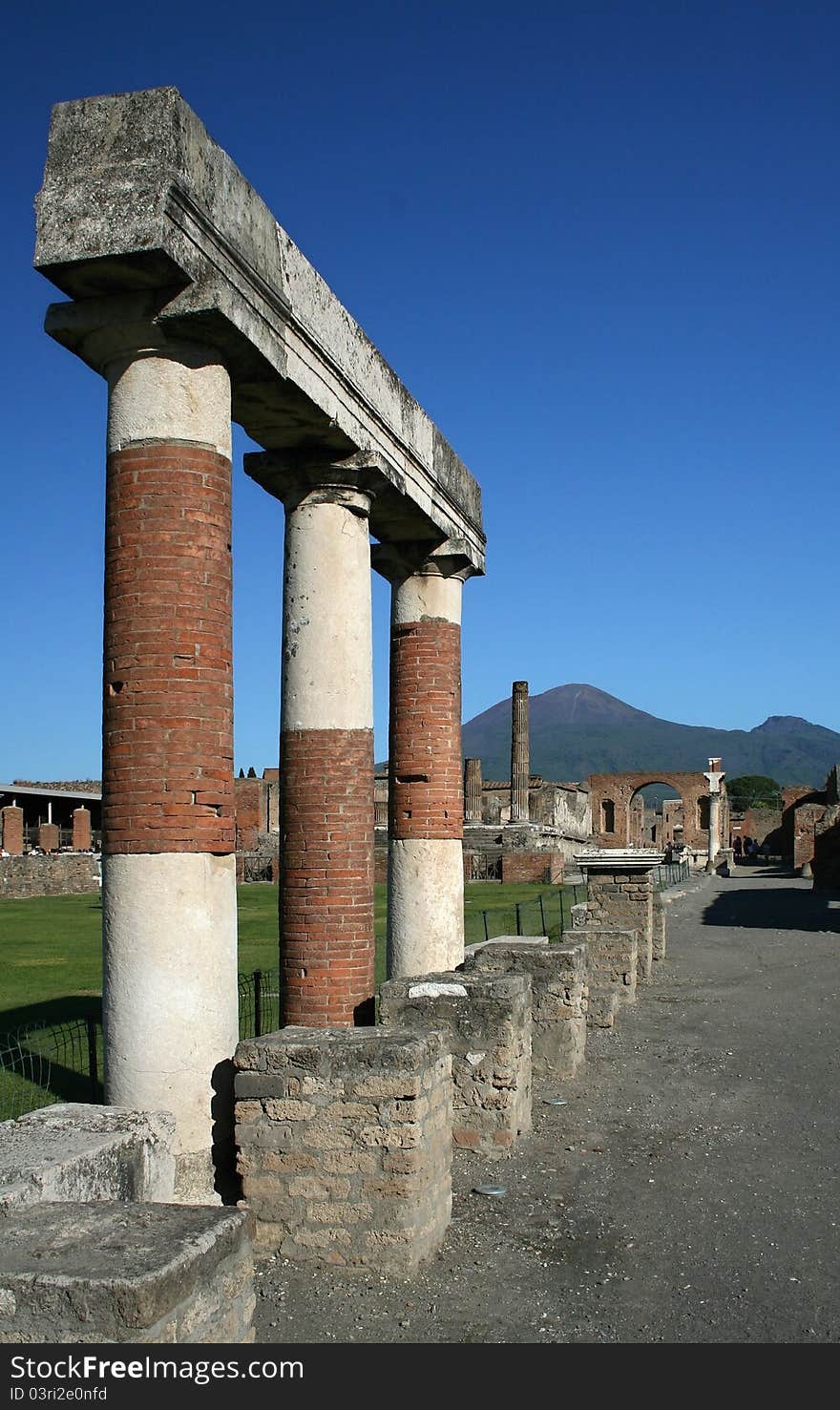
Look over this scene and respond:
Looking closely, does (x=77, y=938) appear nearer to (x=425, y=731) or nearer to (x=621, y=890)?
(x=621, y=890)

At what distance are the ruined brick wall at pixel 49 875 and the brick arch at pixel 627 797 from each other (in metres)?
34.5

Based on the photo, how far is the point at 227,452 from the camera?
20.4 feet

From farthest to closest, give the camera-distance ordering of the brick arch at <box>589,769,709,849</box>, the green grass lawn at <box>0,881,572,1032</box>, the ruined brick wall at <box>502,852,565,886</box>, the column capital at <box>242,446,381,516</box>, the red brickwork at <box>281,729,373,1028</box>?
the brick arch at <box>589,769,709,849</box> < the ruined brick wall at <box>502,852,565,886</box> < the green grass lawn at <box>0,881,572,1032</box> < the column capital at <box>242,446,381,516</box> < the red brickwork at <box>281,729,373,1028</box>

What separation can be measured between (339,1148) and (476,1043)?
79.1 inches

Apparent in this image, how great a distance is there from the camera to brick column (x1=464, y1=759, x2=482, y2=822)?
54419 mm

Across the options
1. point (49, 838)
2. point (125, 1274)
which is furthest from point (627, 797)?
point (125, 1274)

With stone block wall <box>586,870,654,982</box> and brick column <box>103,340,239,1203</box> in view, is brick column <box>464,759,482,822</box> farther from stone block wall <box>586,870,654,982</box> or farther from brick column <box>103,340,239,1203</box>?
brick column <box>103,340,239,1203</box>

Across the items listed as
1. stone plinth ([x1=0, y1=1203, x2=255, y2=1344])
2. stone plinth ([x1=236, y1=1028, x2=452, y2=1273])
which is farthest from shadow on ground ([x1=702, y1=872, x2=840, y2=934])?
stone plinth ([x1=0, y1=1203, x2=255, y2=1344])

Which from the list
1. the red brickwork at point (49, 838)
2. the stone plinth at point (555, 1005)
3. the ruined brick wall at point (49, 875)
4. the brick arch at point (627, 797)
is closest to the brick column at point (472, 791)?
the brick arch at point (627, 797)

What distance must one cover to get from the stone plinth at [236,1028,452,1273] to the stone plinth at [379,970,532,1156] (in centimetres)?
170

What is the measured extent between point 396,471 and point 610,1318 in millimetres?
5745

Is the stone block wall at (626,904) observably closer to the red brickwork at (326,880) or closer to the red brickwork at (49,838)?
the red brickwork at (326,880)

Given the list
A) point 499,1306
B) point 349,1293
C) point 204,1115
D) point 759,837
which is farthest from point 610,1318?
point 759,837
